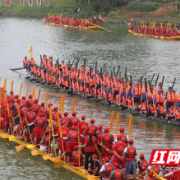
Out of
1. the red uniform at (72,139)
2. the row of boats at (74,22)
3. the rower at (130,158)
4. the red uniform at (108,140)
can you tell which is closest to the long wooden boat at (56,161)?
the red uniform at (72,139)

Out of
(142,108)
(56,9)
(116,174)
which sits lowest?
(142,108)

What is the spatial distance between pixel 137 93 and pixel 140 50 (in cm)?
2375

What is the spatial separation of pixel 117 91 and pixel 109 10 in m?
56.3

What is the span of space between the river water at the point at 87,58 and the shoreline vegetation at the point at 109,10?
6568mm

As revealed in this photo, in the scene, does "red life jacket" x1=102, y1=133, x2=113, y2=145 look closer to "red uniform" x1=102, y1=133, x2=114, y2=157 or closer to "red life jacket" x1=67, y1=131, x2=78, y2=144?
"red uniform" x1=102, y1=133, x2=114, y2=157

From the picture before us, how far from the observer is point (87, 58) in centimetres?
4400

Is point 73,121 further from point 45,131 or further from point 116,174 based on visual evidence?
point 116,174

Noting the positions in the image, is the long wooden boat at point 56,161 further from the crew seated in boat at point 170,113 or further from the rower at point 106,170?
the crew seated in boat at point 170,113

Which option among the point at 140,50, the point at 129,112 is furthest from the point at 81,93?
the point at 140,50

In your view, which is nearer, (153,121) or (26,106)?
(26,106)

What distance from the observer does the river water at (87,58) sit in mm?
18314

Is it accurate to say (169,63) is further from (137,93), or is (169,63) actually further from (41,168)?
(41,168)

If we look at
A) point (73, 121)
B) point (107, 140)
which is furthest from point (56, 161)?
point (107, 140)

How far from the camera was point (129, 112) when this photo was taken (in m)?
25.0
